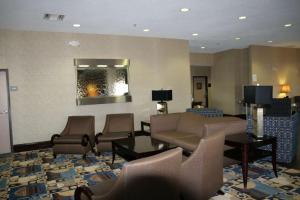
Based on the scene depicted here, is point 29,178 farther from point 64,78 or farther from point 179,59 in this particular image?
point 179,59

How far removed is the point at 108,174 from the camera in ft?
13.1

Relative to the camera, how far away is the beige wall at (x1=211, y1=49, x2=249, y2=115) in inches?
→ 407

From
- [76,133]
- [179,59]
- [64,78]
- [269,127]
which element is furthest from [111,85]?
[269,127]

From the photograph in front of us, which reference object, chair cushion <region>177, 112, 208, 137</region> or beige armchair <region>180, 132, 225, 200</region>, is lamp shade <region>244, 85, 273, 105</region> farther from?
beige armchair <region>180, 132, 225, 200</region>

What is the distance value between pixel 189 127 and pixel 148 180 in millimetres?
3124

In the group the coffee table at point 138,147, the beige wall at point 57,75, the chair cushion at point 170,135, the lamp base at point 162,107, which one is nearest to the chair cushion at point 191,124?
the chair cushion at point 170,135

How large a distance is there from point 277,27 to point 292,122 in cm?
385

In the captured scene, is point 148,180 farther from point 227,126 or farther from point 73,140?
point 73,140

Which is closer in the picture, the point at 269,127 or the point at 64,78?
the point at 269,127

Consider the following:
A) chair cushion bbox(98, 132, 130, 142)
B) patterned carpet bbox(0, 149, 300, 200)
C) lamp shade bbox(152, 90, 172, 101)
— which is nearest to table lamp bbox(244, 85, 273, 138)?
patterned carpet bbox(0, 149, 300, 200)

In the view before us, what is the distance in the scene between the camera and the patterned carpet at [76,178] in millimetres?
3186

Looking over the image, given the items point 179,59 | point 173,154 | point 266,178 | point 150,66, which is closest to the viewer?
point 173,154

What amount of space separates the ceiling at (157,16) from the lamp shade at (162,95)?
172cm

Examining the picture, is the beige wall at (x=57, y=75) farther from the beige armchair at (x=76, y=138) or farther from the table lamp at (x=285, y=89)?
the table lamp at (x=285, y=89)
